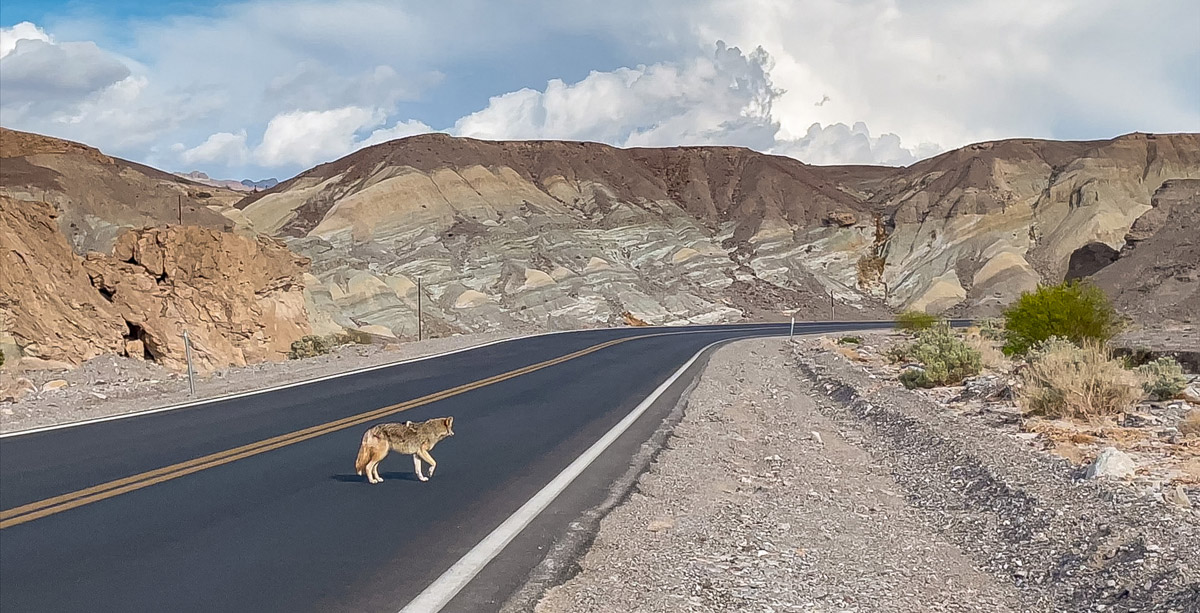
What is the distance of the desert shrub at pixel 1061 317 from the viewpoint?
26.5 metres

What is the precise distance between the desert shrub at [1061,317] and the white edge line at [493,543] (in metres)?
19.5

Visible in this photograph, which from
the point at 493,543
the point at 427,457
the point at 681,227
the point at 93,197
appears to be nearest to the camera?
the point at 493,543

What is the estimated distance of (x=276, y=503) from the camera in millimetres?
7664

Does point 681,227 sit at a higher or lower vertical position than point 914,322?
higher

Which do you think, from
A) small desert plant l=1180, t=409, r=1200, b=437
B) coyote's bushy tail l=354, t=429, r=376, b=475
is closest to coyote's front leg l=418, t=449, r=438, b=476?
coyote's bushy tail l=354, t=429, r=376, b=475

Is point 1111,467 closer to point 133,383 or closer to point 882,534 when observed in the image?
point 882,534

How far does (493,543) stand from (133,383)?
633 inches

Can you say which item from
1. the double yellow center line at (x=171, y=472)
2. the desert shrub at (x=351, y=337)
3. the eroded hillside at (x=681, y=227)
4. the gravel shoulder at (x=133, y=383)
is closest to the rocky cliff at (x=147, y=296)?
the gravel shoulder at (x=133, y=383)

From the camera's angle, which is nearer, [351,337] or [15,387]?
[15,387]

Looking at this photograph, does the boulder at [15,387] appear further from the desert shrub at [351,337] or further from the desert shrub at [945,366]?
the desert shrub at [351,337]

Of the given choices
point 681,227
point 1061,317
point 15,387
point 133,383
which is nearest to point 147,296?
point 15,387

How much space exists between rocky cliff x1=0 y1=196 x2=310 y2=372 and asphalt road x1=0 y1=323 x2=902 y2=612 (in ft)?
44.1

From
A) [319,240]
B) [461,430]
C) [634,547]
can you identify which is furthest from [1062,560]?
[319,240]

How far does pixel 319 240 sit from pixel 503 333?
1632 inches
